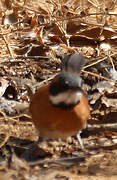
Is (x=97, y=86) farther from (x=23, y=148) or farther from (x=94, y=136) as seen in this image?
(x=23, y=148)

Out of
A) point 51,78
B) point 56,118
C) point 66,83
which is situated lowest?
point 56,118

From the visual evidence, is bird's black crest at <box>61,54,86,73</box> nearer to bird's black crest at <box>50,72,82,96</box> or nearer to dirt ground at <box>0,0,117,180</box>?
bird's black crest at <box>50,72,82,96</box>

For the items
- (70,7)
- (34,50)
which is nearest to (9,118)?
(34,50)

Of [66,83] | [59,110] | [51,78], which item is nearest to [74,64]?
[66,83]

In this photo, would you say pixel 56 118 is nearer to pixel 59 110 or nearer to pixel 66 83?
pixel 59 110

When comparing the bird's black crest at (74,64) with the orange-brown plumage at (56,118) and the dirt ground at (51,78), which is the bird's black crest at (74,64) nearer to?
the orange-brown plumage at (56,118)
